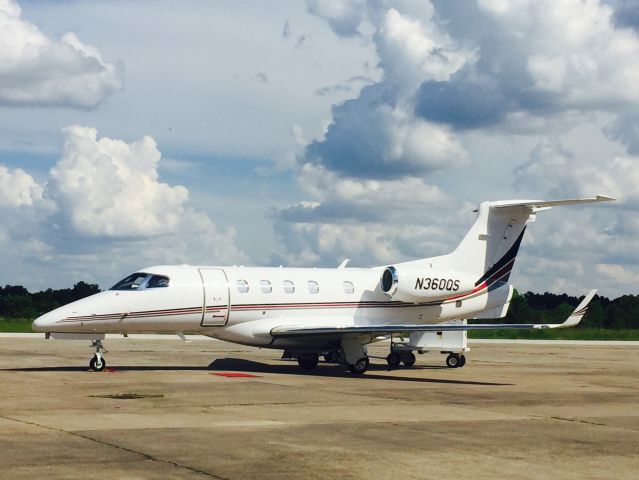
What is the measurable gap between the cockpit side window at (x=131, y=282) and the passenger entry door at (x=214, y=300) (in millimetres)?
1835

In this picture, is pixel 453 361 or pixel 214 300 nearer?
pixel 214 300

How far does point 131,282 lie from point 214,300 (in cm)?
252

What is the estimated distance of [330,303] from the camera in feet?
99.4

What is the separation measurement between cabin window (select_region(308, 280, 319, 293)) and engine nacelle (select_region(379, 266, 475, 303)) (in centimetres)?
252

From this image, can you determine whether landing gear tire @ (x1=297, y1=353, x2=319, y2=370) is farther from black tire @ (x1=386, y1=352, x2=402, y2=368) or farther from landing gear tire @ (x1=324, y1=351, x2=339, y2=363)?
black tire @ (x1=386, y1=352, x2=402, y2=368)

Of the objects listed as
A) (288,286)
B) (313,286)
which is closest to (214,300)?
(288,286)

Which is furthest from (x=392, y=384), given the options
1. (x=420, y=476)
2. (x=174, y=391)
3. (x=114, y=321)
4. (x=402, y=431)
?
(x=420, y=476)

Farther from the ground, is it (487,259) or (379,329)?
(487,259)

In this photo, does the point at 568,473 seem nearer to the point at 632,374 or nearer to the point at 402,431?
the point at 402,431

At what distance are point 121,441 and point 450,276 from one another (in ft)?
65.5

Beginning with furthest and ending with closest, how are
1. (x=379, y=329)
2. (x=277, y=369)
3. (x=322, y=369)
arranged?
1. (x=322, y=369)
2. (x=277, y=369)
3. (x=379, y=329)

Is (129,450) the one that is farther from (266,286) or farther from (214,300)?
(266,286)

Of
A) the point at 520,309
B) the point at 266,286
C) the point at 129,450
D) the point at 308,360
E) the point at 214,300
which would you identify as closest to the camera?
the point at 129,450

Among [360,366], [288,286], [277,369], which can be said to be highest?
[288,286]
